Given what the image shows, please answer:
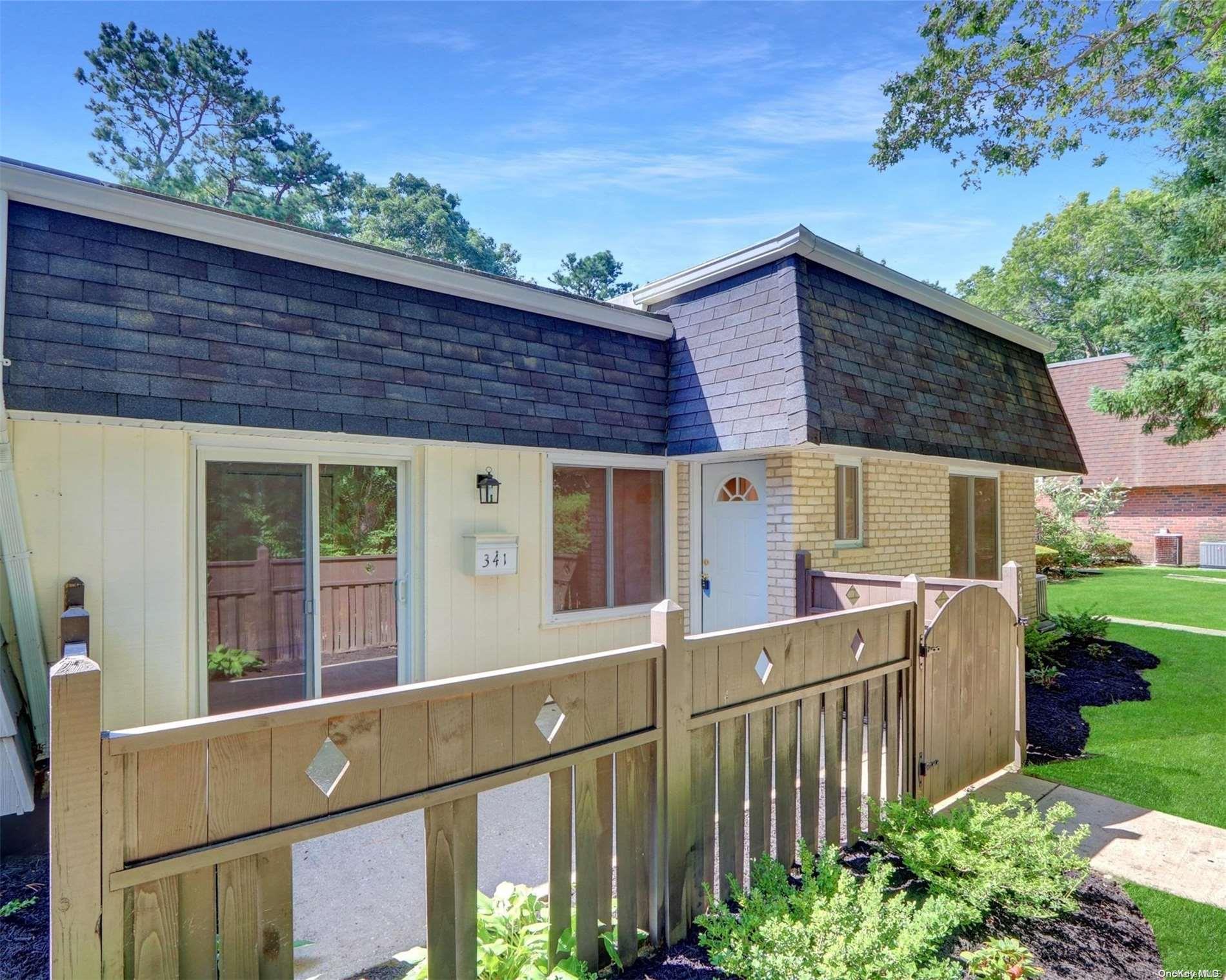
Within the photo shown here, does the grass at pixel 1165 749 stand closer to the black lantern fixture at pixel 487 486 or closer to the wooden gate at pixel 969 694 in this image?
the wooden gate at pixel 969 694

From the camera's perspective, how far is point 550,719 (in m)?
2.38

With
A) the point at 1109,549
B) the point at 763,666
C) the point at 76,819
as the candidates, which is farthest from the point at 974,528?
the point at 1109,549

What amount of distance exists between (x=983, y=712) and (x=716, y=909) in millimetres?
2830

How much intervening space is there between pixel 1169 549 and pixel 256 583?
24.1 m

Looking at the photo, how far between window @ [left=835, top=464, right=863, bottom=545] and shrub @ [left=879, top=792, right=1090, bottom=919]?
364cm

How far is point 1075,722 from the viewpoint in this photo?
5.93 m

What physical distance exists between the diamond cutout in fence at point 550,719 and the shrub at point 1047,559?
53.2ft

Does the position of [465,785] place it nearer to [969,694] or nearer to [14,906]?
[14,906]

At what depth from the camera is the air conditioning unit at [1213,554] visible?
1864cm

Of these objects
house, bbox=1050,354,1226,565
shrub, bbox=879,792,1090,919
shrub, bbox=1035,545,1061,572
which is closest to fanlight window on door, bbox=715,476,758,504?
shrub, bbox=879,792,1090,919

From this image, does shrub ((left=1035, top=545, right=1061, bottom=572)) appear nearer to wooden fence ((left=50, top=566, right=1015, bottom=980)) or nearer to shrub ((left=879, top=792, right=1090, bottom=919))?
shrub ((left=879, top=792, right=1090, bottom=919))

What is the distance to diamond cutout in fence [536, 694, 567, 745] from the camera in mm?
2350

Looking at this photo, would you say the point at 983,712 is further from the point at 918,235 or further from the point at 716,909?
the point at 918,235

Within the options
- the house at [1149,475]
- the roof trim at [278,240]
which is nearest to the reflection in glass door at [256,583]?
the roof trim at [278,240]
